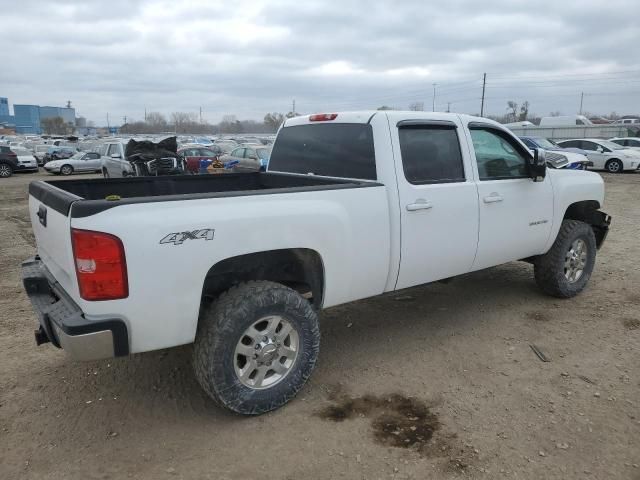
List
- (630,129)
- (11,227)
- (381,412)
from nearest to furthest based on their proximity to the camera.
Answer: (381,412)
(11,227)
(630,129)

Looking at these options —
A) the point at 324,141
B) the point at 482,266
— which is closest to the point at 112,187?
the point at 324,141

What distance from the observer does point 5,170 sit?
24.8 meters

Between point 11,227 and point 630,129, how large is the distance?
45.6m

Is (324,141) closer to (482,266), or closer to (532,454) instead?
(482,266)

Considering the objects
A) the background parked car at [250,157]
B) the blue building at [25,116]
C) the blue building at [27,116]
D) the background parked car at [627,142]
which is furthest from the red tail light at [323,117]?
the blue building at [27,116]

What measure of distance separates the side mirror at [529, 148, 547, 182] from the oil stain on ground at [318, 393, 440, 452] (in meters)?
2.53

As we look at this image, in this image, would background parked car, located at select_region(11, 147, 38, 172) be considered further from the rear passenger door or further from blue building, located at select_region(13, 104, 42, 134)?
blue building, located at select_region(13, 104, 42, 134)

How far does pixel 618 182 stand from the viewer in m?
18.5

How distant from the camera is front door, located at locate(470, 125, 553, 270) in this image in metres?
4.53

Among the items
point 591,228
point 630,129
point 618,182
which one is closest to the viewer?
point 591,228

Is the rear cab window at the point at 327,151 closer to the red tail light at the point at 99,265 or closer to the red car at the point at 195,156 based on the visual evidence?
the red tail light at the point at 99,265

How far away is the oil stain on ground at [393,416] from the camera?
313 cm

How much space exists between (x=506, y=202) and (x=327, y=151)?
167 centimetres

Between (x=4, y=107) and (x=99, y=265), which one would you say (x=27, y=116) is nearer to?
(x=4, y=107)
